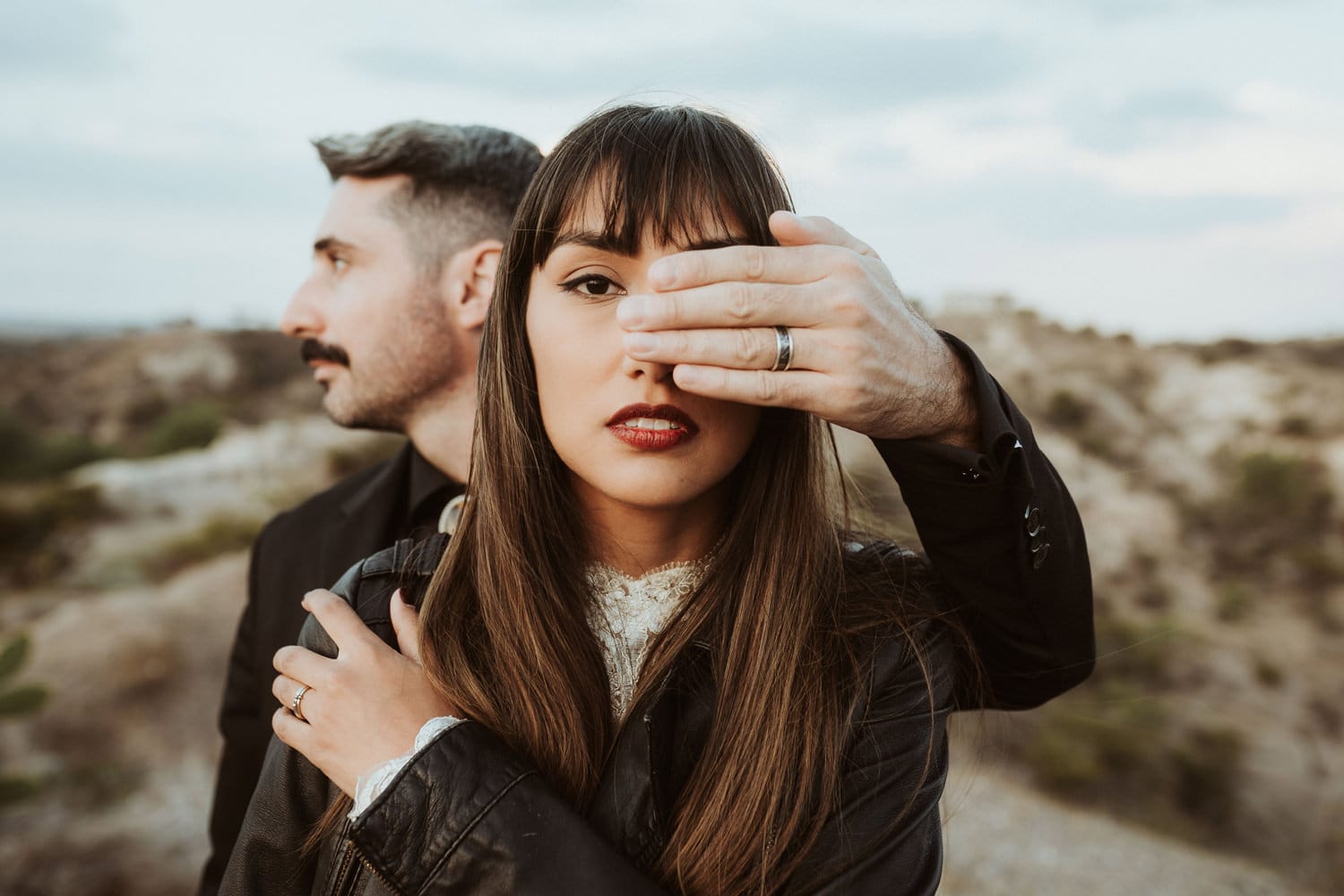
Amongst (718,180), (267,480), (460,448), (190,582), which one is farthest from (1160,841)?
(267,480)

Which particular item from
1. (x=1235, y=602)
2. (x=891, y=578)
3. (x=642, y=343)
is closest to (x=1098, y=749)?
(x=1235, y=602)

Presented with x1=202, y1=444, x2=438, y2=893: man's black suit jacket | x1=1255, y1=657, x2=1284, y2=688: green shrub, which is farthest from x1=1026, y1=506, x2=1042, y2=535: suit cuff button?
x1=1255, y1=657, x2=1284, y2=688: green shrub

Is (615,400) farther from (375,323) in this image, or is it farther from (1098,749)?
(1098,749)

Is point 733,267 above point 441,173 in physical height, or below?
below

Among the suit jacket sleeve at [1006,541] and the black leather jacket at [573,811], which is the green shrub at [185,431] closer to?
the black leather jacket at [573,811]

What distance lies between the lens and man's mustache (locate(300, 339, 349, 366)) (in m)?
2.97

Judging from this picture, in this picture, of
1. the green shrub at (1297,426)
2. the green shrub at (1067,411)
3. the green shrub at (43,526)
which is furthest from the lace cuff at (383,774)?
the green shrub at (1297,426)

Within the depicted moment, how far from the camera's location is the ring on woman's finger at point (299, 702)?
1627mm

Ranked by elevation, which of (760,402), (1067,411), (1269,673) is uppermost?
(760,402)

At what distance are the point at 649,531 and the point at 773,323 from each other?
674mm

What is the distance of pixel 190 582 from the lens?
36.6 feet

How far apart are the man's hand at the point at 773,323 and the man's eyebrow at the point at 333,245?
1931mm

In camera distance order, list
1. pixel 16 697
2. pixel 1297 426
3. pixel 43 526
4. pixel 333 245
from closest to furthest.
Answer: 1. pixel 333 245
2. pixel 16 697
3. pixel 43 526
4. pixel 1297 426

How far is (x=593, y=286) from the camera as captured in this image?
5.49 ft
